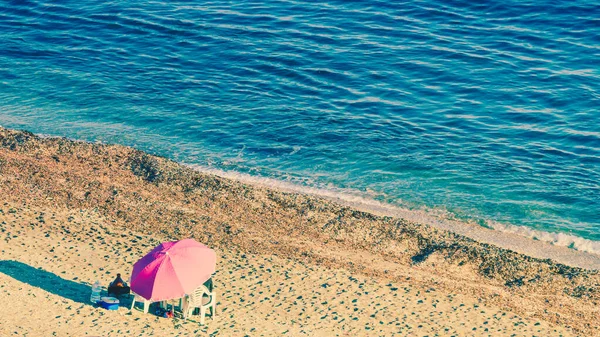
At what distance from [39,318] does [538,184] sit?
15.7m

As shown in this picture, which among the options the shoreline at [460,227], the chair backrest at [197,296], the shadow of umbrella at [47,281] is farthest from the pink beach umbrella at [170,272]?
the shoreline at [460,227]

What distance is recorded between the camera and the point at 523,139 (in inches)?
1067

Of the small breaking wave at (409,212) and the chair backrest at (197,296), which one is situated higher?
the chair backrest at (197,296)

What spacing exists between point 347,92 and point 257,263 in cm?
1329

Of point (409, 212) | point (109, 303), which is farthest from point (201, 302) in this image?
point (409, 212)

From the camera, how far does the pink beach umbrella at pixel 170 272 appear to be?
15719 mm

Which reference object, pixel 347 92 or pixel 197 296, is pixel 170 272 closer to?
pixel 197 296

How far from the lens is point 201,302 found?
16.3 metres

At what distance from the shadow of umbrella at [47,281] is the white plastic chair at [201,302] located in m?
2.15

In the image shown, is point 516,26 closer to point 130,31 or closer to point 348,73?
point 348,73

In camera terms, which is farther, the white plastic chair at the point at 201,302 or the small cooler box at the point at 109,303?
the small cooler box at the point at 109,303

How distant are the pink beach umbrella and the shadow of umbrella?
1.62 meters

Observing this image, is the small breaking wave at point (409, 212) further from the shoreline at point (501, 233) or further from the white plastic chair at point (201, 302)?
the white plastic chair at point (201, 302)

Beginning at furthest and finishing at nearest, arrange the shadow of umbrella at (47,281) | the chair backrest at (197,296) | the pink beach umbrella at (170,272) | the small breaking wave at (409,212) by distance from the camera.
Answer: the small breaking wave at (409,212) < the shadow of umbrella at (47,281) < the chair backrest at (197,296) < the pink beach umbrella at (170,272)
